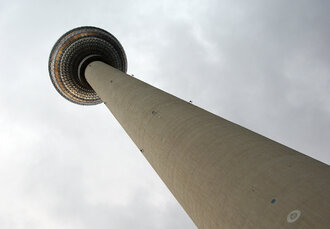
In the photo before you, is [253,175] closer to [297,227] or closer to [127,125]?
[297,227]

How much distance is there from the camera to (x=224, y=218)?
260 inches

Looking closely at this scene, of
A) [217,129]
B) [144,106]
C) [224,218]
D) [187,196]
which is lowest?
[224,218]

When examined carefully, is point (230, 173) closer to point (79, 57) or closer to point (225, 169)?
point (225, 169)

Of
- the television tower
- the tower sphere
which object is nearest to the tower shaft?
the television tower

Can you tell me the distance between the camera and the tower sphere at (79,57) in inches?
1122

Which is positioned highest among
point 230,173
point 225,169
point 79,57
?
point 79,57

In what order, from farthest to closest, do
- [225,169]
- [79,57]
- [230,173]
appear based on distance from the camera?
[79,57], [225,169], [230,173]

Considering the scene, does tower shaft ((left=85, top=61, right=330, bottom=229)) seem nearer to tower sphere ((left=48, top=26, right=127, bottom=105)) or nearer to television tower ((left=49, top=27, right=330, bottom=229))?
television tower ((left=49, top=27, right=330, bottom=229))

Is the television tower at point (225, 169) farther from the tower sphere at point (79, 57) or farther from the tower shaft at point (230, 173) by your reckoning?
the tower sphere at point (79, 57)

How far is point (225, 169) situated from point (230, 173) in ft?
0.74

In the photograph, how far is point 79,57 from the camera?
1185 inches

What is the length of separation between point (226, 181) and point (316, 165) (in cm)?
225

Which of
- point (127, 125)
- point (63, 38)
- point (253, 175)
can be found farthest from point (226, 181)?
point (63, 38)

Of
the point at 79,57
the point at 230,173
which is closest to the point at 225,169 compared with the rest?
the point at 230,173
